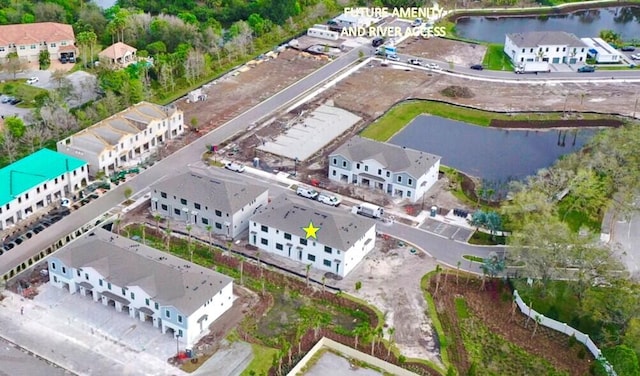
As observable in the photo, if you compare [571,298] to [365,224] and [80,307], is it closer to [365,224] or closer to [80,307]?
[365,224]

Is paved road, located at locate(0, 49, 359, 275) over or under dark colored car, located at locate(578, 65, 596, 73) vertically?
under

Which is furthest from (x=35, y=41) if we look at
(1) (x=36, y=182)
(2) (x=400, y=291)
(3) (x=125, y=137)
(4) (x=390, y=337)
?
(4) (x=390, y=337)

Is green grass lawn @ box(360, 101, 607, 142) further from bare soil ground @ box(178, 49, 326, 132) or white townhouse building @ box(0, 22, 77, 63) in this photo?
white townhouse building @ box(0, 22, 77, 63)

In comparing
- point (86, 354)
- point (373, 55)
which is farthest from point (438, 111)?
point (86, 354)

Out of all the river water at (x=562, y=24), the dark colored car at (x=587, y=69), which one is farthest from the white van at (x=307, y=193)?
the river water at (x=562, y=24)

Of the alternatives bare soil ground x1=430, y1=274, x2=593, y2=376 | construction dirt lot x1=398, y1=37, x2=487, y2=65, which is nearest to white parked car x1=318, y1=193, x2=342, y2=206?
bare soil ground x1=430, y1=274, x2=593, y2=376

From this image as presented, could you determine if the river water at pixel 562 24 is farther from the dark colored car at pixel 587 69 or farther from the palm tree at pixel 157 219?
the palm tree at pixel 157 219
